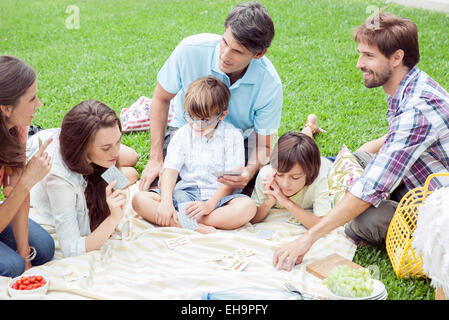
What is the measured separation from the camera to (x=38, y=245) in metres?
3.16

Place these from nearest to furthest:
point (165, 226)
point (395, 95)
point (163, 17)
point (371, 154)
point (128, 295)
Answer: point (128, 295)
point (395, 95)
point (165, 226)
point (371, 154)
point (163, 17)

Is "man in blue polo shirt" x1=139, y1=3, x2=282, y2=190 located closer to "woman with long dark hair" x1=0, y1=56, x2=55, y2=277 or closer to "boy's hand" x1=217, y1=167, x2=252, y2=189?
"boy's hand" x1=217, y1=167, x2=252, y2=189

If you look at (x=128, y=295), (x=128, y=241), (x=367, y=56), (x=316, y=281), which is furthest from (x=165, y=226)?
(x=367, y=56)

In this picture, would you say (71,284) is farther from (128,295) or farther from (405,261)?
(405,261)

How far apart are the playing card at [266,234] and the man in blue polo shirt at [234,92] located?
397 millimetres

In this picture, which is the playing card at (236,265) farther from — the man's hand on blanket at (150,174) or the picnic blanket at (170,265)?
the man's hand on blanket at (150,174)

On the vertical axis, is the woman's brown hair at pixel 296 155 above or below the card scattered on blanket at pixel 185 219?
above

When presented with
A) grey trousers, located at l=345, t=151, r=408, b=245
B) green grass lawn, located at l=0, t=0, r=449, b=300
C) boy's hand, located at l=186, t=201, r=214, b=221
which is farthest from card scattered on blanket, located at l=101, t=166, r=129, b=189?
grey trousers, located at l=345, t=151, r=408, b=245

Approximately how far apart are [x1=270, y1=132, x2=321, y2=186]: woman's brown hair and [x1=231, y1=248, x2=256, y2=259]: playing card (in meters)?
0.61

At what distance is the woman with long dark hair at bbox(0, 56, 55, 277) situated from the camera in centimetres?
280

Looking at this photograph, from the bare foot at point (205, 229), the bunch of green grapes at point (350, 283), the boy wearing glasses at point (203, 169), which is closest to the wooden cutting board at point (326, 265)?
the bunch of green grapes at point (350, 283)

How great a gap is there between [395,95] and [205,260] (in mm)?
1697

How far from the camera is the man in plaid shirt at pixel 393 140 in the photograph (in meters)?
3.07

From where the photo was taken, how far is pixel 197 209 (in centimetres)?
365
